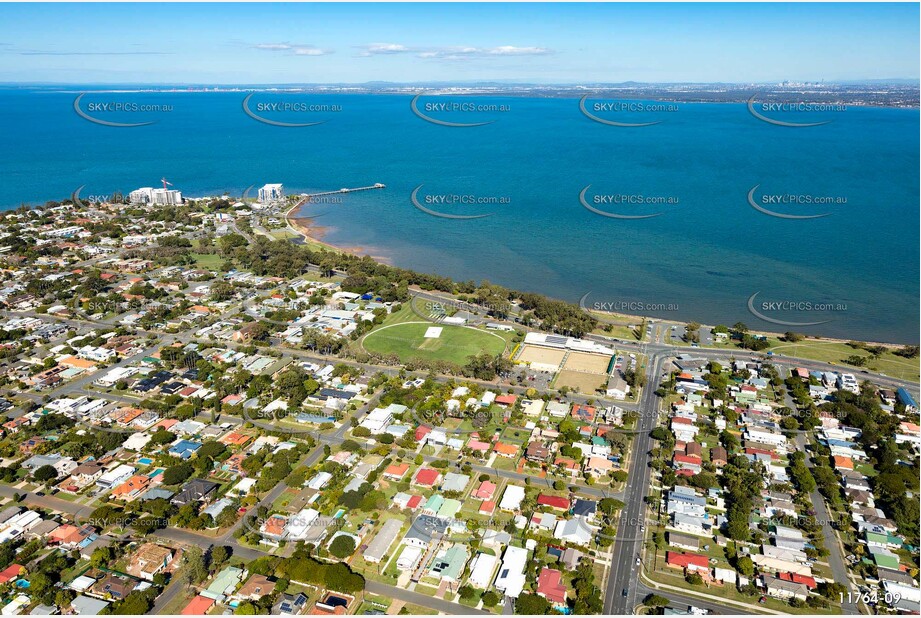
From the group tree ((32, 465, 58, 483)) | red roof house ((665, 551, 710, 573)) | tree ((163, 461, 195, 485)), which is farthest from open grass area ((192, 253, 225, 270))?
red roof house ((665, 551, 710, 573))

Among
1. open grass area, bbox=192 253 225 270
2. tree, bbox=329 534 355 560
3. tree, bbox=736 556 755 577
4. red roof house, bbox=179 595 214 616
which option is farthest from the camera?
open grass area, bbox=192 253 225 270

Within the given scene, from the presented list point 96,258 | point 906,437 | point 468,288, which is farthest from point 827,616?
point 96,258

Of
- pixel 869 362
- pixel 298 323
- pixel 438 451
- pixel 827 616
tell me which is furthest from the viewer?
pixel 298 323

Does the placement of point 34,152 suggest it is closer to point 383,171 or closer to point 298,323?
point 383,171

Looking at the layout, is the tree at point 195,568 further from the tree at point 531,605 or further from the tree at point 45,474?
the tree at point 531,605

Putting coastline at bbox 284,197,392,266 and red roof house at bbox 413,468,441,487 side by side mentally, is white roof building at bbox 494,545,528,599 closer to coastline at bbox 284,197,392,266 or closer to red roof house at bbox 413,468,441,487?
red roof house at bbox 413,468,441,487

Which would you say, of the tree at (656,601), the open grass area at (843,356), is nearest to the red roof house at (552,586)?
the tree at (656,601)

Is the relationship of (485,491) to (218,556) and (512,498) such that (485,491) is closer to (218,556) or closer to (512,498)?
(512,498)
